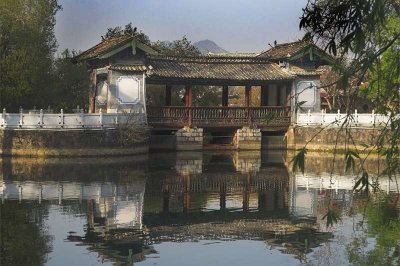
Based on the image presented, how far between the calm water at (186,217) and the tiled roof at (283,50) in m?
11.7

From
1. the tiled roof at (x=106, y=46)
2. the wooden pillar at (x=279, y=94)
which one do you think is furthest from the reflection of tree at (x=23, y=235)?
the wooden pillar at (x=279, y=94)

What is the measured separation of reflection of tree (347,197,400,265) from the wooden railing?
57.9ft

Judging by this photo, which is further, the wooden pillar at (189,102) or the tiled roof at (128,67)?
the wooden pillar at (189,102)

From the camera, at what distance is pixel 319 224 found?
15.7m

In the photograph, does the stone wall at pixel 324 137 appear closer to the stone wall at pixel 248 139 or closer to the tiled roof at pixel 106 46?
the stone wall at pixel 248 139

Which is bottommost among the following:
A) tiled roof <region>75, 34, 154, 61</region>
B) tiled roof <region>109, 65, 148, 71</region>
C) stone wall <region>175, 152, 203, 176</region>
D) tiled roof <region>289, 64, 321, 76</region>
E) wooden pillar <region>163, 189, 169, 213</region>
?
wooden pillar <region>163, 189, 169, 213</region>

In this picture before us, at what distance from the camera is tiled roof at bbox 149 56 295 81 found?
34.7 meters

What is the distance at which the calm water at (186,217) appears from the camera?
12336 millimetres

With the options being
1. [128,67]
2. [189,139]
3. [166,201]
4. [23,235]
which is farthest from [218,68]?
[23,235]

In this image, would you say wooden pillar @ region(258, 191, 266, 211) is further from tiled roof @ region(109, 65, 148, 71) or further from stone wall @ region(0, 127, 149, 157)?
tiled roof @ region(109, 65, 148, 71)

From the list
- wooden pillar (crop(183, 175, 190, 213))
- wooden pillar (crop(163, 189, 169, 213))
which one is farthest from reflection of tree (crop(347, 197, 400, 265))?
wooden pillar (crop(163, 189, 169, 213))

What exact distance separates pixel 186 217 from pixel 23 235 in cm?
464

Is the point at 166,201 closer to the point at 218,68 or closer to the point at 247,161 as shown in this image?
the point at 247,161

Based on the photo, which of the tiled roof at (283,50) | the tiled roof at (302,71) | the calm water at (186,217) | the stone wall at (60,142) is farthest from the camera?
the tiled roof at (283,50)
